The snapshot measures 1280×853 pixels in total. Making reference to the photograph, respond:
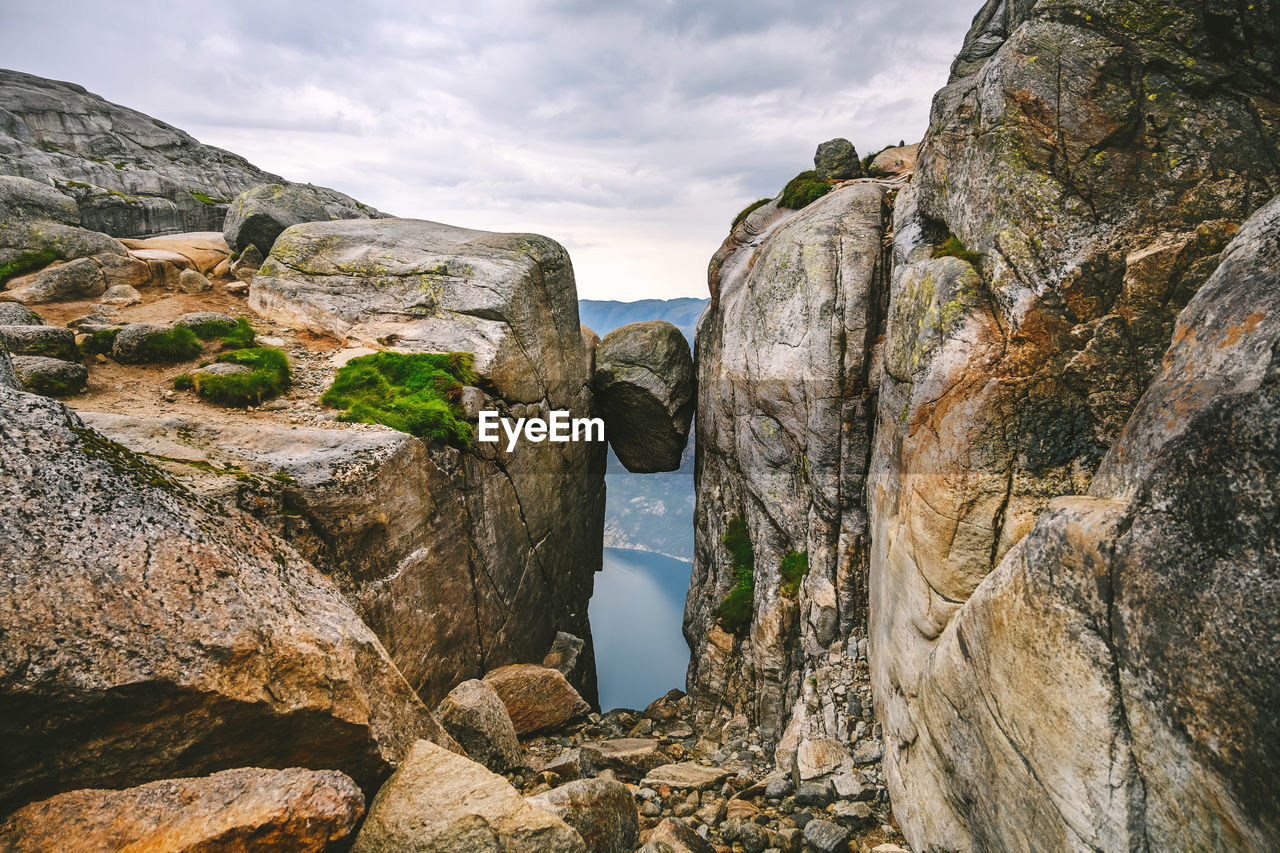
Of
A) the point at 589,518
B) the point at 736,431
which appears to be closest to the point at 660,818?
the point at 736,431

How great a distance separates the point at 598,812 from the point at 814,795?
4013 millimetres

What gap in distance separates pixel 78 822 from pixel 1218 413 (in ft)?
29.5

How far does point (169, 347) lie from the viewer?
45.9ft

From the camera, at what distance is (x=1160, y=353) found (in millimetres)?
7559

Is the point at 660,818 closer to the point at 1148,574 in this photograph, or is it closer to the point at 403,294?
the point at 1148,574

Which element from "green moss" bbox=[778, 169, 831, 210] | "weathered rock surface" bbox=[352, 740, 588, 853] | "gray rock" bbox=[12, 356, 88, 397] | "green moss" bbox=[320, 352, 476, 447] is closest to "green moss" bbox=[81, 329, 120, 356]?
"gray rock" bbox=[12, 356, 88, 397]

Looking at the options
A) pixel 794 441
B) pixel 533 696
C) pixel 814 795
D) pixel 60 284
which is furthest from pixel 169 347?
pixel 814 795

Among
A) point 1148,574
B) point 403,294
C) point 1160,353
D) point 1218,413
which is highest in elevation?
point 403,294

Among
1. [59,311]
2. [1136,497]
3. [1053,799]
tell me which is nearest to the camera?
[1136,497]

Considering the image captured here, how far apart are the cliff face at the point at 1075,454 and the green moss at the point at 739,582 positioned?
11.9 ft

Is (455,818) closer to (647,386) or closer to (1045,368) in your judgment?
(1045,368)

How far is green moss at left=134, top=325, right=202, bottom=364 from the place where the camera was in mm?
13805

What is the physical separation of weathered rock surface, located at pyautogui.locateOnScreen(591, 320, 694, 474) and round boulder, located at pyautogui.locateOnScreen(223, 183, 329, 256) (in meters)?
11.7

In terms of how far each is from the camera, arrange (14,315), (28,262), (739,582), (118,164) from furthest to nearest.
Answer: (118,164), (28,262), (739,582), (14,315)
